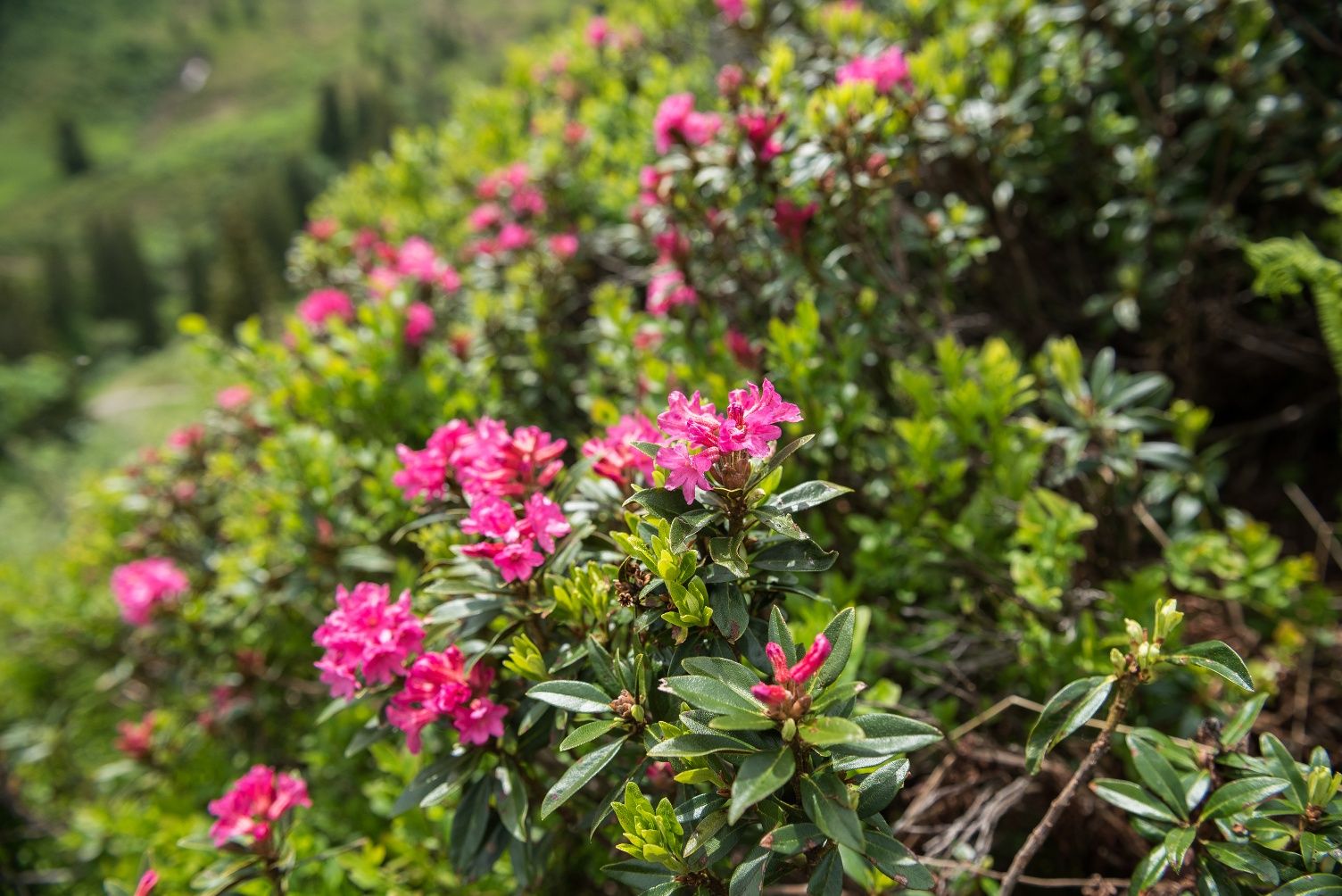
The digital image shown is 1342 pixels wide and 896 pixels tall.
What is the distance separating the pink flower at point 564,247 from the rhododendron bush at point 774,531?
0.02 metres

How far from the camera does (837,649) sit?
1.21m

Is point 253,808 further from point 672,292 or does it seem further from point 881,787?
point 672,292

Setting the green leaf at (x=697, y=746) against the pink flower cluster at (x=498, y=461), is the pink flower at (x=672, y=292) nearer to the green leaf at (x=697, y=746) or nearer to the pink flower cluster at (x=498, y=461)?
the pink flower cluster at (x=498, y=461)

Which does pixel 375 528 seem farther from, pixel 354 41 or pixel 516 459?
pixel 354 41

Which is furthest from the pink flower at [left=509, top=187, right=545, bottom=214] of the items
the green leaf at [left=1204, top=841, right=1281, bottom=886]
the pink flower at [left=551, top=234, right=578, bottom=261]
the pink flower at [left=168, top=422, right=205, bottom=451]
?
the green leaf at [left=1204, top=841, right=1281, bottom=886]

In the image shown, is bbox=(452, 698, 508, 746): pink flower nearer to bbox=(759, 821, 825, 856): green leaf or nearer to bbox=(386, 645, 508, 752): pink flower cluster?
bbox=(386, 645, 508, 752): pink flower cluster

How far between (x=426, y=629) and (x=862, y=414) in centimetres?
127

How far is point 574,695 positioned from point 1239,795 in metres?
1.15

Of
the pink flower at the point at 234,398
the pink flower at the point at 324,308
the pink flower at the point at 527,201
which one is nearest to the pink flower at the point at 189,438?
the pink flower at the point at 234,398

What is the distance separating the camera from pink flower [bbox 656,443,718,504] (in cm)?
124

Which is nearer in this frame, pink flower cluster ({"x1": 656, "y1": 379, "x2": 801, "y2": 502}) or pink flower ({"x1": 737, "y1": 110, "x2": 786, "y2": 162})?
pink flower cluster ({"x1": 656, "y1": 379, "x2": 801, "y2": 502})

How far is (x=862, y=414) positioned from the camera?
2.17 m

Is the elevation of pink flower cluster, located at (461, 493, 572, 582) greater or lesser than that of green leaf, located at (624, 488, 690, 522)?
lesser

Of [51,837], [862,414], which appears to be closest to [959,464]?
[862,414]
